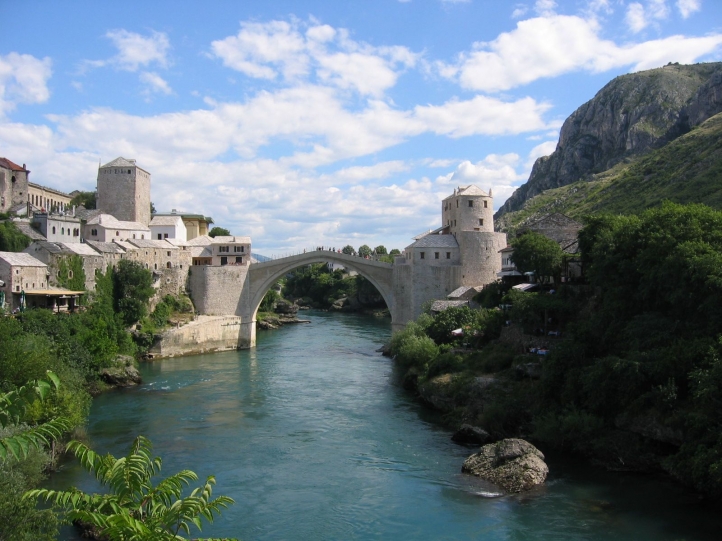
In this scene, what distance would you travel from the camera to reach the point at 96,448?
20516 millimetres

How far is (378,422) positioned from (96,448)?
9717 mm

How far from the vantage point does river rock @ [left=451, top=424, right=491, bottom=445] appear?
69.4 ft

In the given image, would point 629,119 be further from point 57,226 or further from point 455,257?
point 57,226

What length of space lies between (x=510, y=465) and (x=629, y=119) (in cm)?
8655

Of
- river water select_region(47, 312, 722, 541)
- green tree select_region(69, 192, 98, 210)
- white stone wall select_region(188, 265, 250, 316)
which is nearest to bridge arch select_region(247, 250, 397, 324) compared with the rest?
white stone wall select_region(188, 265, 250, 316)

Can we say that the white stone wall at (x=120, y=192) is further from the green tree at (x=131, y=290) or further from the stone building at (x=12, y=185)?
the green tree at (x=131, y=290)

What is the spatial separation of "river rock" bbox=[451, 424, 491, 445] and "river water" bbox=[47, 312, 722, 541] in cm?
43

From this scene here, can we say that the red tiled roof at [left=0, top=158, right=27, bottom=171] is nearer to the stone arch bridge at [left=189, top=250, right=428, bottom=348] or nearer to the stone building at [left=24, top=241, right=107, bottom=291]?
the stone building at [left=24, top=241, right=107, bottom=291]

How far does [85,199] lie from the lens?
62.7 meters

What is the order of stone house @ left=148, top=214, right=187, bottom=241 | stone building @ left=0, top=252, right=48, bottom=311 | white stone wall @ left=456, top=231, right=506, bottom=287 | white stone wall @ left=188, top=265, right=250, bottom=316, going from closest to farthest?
1. stone building @ left=0, top=252, right=48, bottom=311
2. white stone wall @ left=456, top=231, right=506, bottom=287
3. white stone wall @ left=188, top=265, right=250, bottom=316
4. stone house @ left=148, top=214, right=187, bottom=241

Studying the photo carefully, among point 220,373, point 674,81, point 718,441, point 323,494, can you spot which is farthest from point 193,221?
point 674,81

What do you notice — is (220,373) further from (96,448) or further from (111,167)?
(111,167)

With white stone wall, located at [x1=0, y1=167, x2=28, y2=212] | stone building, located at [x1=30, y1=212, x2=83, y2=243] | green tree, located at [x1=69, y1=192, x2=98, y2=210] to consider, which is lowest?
stone building, located at [x1=30, y1=212, x2=83, y2=243]

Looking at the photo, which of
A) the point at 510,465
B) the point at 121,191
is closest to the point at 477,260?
the point at 510,465
